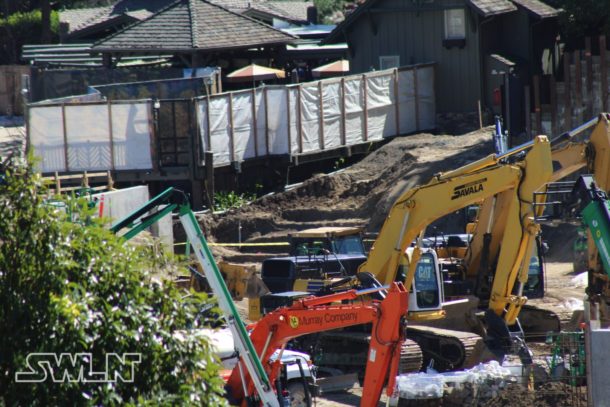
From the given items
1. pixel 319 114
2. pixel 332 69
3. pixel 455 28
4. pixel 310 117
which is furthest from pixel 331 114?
pixel 332 69

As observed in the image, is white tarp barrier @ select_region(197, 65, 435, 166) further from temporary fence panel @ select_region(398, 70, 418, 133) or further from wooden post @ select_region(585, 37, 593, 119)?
wooden post @ select_region(585, 37, 593, 119)

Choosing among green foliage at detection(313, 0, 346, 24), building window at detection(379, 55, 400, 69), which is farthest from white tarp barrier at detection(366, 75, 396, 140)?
green foliage at detection(313, 0, 346, 24)

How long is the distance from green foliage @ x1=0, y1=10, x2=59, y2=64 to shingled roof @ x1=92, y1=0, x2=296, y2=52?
14395 mm

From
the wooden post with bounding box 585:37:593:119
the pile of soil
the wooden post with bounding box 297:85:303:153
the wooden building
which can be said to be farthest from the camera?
the wooden building

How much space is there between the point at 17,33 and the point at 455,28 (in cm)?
2576

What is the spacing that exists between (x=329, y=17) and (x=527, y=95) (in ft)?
114

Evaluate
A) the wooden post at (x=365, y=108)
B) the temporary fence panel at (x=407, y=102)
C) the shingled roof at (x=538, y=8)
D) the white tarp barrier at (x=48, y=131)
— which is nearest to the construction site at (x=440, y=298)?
the white tarp barrier at (x=48, y=131)

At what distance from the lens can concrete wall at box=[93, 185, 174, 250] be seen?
28.2m

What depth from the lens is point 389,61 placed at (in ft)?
137

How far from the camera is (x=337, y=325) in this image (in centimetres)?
1558

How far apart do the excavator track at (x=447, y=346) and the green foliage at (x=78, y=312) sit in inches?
420

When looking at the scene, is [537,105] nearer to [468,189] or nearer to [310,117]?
[310,117]

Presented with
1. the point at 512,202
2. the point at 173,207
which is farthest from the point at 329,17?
the point at 173,207

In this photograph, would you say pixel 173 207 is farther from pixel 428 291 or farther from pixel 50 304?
pixel 428 291
